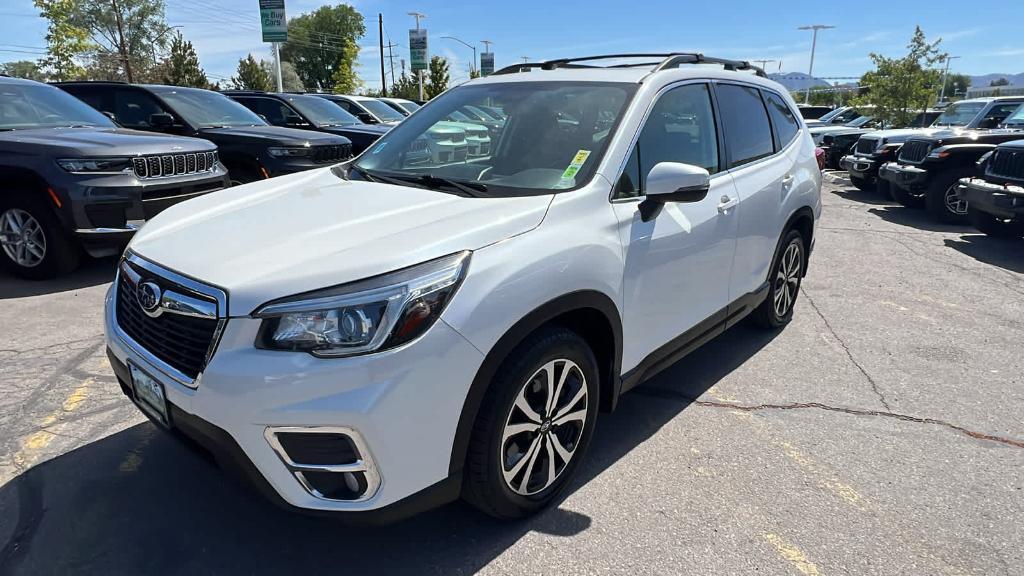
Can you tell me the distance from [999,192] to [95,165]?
9.31 m

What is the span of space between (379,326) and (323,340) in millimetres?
175

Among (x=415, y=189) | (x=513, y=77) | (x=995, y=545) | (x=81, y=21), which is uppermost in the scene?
(x=81, y=21)

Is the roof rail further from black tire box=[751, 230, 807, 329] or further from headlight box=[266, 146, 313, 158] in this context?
headlight box=[266, 146, 313, 158]

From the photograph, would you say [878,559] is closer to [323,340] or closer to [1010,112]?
[323,340]

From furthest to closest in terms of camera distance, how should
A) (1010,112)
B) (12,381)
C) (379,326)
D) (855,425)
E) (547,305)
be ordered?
(1010,112)
(12,381)
(855,425)
(547,305)
(379,326)

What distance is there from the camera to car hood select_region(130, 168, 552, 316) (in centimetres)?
202

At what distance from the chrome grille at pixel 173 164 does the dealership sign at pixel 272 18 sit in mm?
15990

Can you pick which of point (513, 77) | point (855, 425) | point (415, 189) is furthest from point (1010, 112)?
point (415, 189)

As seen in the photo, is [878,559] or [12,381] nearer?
[878,559]

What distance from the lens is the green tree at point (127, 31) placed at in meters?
37.1

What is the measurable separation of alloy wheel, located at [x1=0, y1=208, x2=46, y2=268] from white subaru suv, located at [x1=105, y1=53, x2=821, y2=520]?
11.7ft

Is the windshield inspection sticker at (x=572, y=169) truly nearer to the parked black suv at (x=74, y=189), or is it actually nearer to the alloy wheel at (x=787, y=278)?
the alloy wheel at (x=787, y=278)

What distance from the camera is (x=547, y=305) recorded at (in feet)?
7.66

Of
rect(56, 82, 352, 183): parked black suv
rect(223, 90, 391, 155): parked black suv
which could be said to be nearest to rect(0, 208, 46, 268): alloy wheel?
rect(56, 82, 352, 183): parked black suv
